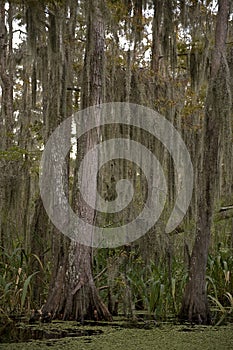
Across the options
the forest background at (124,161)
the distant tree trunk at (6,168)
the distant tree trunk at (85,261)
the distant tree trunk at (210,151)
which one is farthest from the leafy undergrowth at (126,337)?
the distant tree trunk at (6,168)

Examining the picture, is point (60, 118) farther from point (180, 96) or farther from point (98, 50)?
point (180, 96)

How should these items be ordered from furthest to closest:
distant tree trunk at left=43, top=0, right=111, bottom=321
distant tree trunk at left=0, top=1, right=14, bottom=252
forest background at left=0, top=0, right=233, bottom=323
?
distant tree trunk at left=0, top=1, right=14, bottom=252 → forest background at left=0, top=0, right=233, bottom=323 → distant tree trunk at left=43, top=0, right=111, bottom=321

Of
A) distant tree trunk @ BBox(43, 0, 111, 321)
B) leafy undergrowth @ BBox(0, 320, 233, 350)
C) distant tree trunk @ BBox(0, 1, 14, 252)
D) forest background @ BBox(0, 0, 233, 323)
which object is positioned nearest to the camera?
leafy undergrowth @ BBox(0, 320, 233, 350)

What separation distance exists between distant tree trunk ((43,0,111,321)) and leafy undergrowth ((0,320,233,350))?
0.24 metres

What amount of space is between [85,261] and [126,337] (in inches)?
50.3

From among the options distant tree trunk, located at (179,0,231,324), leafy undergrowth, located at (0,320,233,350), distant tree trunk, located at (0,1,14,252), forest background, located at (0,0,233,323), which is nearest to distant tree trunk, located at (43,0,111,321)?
forest background, located at (0,0,233,323)

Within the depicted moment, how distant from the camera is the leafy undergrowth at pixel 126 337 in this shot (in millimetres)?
3973

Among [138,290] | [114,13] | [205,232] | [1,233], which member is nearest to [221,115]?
[205,232]

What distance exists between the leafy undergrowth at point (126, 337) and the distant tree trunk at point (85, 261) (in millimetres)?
243

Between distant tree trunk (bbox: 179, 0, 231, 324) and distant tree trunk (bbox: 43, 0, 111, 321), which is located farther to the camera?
distant tree trunk (bbox: 179, 0, 231, 324)

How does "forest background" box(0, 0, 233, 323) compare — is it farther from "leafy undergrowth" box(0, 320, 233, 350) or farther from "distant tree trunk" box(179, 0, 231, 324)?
"leafy undergrowth" box(0, 320, 233, 350)

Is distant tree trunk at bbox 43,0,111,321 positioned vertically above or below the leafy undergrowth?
above

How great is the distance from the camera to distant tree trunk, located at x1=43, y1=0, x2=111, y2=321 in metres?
5.12

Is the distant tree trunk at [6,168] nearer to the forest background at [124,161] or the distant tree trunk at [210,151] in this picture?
the forest background at [124,161]
